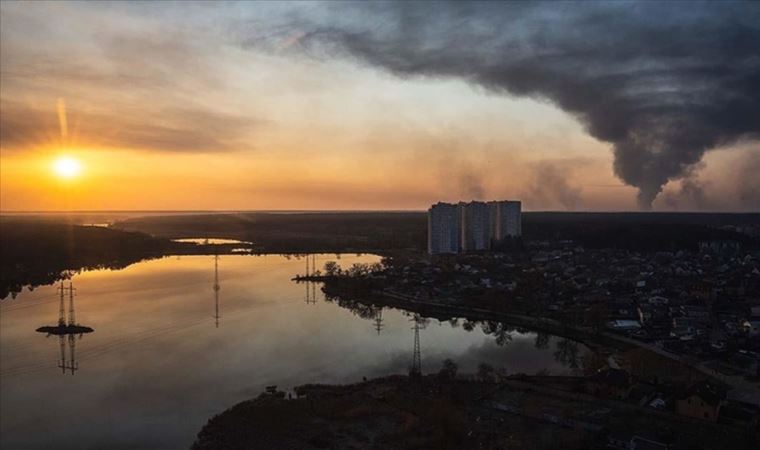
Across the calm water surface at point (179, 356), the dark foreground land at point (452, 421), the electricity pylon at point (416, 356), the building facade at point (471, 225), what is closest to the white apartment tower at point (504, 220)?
the building facade at point (471, 225)

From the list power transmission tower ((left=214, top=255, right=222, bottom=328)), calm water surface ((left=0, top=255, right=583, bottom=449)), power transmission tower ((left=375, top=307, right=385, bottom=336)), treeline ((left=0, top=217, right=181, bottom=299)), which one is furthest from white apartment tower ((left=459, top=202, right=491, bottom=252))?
power transmission tower ((left=375, top=307, right=385, bottom=336))

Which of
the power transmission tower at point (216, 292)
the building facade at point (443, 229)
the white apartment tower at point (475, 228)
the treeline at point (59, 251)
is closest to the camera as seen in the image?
the power transmission tower at point (216, 292)

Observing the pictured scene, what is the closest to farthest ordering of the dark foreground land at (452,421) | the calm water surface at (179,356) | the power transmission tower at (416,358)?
the dark foreground land at (452,421), the calm water surface at (179,356), the power transmission tower at (416,358)

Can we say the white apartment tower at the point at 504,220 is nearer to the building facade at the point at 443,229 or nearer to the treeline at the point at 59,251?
the building facade at the point at 443,229

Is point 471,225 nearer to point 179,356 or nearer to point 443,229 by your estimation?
point 443,229

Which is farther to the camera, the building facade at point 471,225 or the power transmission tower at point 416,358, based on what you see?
the building facade at point 471,225

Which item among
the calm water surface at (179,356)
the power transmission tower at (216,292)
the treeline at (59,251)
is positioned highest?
the treeline at (59,251)
